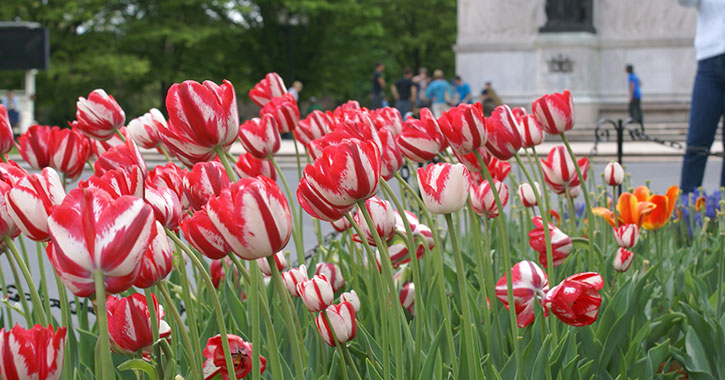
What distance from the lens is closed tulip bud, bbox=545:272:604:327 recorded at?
1.72 m

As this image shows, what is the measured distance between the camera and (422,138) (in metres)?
2.03

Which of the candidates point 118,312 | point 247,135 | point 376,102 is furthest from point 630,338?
point 376,102

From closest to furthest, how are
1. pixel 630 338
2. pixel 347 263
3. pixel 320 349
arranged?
pixel 320 349
pixel 630 338
pixel 347 263

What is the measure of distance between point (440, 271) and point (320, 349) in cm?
53

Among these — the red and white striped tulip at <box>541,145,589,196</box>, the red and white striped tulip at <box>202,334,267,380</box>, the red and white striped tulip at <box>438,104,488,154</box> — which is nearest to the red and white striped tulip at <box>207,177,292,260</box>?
the red and white striped tulip at <box>202,334,267,380</box>

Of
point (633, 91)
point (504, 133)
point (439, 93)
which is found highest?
point (504, 133)

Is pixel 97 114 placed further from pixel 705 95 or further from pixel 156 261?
pixel 705 95

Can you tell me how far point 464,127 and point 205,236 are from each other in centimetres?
73

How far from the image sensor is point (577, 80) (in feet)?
79.4

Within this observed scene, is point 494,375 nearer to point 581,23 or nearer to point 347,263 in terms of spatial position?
point 347,263

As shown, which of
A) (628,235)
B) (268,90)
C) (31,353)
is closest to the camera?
(31,353)

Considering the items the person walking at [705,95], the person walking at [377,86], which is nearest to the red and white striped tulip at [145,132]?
the person walking at [705,95]

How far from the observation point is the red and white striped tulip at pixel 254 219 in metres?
1.28

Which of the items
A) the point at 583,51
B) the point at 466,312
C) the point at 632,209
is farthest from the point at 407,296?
the point at 583,51
